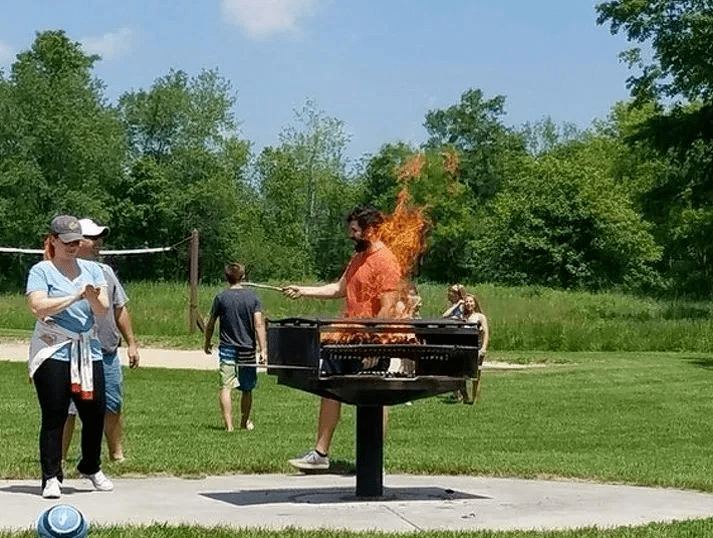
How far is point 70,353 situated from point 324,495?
6.17 feet

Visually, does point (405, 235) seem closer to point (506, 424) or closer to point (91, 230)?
point (91, 230)

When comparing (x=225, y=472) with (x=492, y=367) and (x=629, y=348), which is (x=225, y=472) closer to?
(x=492, y=367)

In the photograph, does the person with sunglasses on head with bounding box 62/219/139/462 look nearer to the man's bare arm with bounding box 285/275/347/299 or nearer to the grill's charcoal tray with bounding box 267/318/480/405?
the man's bare arm with bounding box 285/275/347/299

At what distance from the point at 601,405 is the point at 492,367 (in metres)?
8.59

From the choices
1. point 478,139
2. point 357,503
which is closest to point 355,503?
point 357,503

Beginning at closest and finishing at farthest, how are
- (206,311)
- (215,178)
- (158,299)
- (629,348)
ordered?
1. (629,348)
2. (206,311)
3. (158,299)
4. (215,178)

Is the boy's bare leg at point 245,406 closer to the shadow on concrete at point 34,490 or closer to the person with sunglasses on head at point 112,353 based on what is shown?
the person with sunglasses on head at point 112,353

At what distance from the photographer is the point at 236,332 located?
15328 mm

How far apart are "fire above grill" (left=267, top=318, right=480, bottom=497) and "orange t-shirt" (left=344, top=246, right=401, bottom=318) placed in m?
1.01

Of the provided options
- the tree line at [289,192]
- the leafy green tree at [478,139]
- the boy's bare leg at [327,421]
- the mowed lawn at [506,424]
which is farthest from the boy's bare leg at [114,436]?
the leafy green tree at [478,139]

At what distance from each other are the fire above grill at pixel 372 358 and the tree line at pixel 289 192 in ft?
158

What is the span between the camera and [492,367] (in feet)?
96.6

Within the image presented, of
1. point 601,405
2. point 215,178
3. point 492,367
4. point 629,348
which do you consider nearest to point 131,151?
point 215,178

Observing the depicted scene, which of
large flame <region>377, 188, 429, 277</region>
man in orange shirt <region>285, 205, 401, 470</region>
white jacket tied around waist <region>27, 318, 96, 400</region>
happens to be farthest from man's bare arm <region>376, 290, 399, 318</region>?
white jacket tied around waist <region>27, 318, 96, 400</region>
